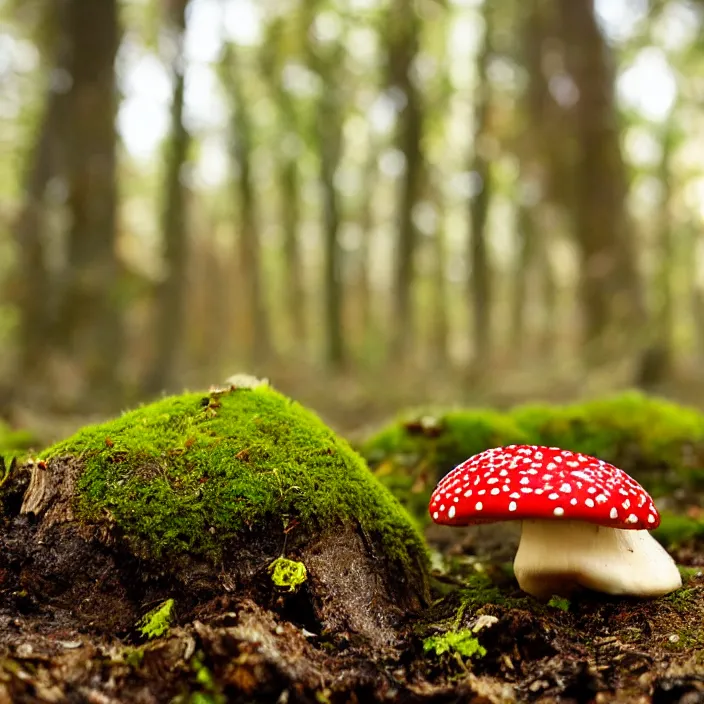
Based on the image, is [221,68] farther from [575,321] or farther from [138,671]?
[138,671]

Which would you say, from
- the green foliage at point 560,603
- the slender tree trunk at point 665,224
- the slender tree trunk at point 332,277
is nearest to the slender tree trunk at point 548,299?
the slender tree trunk at point 665,224

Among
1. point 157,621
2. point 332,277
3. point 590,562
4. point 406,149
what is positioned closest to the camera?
point 157,621

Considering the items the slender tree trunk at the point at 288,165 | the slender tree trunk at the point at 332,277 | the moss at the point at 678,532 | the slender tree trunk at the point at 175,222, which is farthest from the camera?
the slender tree trunk at the point at 288,165

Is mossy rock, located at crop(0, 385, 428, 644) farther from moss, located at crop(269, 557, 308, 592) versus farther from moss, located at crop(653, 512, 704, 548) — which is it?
moss, located at crop(653, 512, 704, 548)

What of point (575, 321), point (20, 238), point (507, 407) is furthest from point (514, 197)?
point (20, 238)

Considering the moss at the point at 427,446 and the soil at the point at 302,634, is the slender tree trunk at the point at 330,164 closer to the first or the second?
the moss at the point at 427,446

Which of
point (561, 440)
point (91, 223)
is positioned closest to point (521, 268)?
point (91, 223)

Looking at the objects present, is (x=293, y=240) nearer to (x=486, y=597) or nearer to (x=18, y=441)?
(x=18, y=441)
